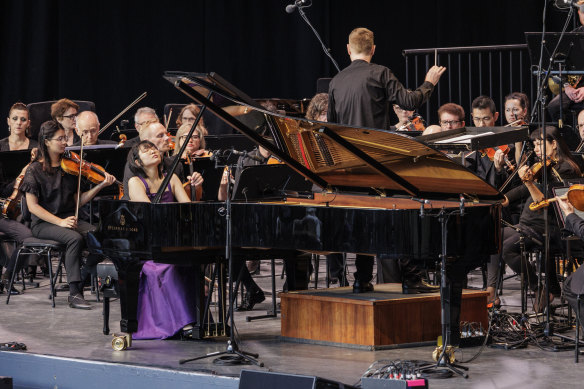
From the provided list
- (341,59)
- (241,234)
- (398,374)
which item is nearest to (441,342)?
(398,374)

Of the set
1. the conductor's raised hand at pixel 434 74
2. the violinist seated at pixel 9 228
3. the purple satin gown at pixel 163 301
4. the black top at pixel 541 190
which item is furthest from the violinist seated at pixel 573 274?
the violinist seated at pixel 9 228

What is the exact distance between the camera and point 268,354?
5129mm

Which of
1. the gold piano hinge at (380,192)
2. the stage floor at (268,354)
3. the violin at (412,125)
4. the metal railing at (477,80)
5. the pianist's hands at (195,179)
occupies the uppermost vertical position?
the metal railing at (477,80)

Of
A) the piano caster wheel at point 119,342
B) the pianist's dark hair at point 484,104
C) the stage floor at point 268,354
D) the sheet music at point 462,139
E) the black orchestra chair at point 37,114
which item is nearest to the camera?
the stage floor at point 268,354

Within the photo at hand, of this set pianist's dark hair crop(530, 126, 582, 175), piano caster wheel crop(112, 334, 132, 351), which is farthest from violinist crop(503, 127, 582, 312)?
piano caster wheel crop(112, 334, 132, 351)

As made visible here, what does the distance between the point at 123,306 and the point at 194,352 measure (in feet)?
1.54

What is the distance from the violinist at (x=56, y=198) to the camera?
681 centimetres

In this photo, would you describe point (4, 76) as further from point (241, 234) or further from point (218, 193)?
point (241, 234)

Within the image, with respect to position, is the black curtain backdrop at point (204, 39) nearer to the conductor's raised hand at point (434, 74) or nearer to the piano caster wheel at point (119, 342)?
the conductor's raised hand at point (434, 74)

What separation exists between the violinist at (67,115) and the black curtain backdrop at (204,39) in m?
1.83

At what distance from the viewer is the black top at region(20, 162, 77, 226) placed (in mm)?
6977

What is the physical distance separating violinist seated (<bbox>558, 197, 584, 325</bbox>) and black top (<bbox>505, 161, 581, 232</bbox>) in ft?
2.12

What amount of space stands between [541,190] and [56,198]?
3329 millimetres

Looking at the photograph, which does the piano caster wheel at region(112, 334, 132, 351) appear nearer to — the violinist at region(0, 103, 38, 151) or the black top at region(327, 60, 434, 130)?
the black top at region(327, 60, 434, 130)
